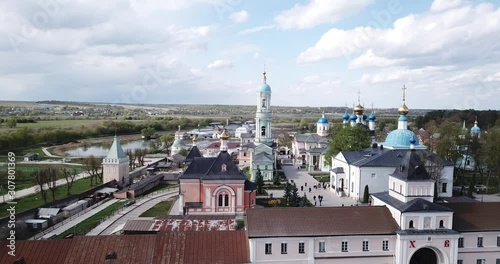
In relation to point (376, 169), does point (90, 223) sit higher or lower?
lower

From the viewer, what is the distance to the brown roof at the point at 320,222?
17.3 metres

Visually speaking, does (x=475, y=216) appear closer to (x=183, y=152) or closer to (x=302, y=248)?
(x=302, y=248)

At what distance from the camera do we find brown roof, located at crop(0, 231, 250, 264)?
50.9ft

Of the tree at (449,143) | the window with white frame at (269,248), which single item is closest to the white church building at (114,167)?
the window with white frame at (269,248)

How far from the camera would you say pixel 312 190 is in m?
36.2

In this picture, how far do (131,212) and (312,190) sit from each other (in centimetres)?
1625

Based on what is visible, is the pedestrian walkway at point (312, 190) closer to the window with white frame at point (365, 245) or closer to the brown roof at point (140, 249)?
the window with white frame at point (365, 245)

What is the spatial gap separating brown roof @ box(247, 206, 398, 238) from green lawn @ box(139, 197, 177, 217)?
38.6 feet

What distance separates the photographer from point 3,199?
1237 inches

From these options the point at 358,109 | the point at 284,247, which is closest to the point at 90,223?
the point at 284,247

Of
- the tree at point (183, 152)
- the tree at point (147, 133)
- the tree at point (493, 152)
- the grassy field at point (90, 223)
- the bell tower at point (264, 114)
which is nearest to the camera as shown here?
the grassy field at point (90, 223)

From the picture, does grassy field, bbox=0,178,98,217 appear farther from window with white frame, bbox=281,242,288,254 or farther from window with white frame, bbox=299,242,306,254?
window with white frame, bbox=299,242,306,254

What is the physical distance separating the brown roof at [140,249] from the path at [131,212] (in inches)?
295

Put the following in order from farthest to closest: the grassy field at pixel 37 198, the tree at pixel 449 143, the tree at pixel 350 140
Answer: the tree at pixel 350 140, the tree at pixel 449 143, the grassy field at pixel 37 198
